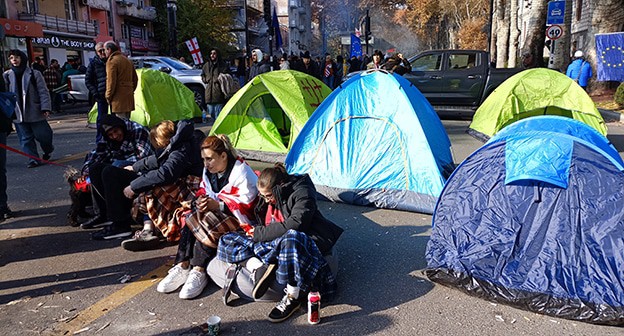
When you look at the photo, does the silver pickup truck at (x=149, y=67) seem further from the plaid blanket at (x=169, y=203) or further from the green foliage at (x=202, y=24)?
the green foliage at (x=202, y=24)

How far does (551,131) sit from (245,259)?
87.9 inches

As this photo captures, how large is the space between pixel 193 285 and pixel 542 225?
7.78ft

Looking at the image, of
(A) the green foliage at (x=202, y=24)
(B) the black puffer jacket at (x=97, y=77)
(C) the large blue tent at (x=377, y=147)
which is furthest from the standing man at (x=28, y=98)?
(A) the green foliage at (x=202, y=24)

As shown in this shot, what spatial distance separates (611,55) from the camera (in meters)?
12.5

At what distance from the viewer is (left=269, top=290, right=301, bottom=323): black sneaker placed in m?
3.04

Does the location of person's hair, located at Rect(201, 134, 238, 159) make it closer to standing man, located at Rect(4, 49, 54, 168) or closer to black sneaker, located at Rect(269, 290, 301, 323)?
black sneaker, located at Rect(269, 290, 301, 323)

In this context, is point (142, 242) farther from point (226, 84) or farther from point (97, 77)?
point (226, 84)

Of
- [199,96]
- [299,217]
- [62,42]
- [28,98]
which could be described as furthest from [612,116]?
[62,42]

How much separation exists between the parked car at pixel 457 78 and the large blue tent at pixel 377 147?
7.26 m

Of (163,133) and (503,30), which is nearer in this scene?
(163,133)

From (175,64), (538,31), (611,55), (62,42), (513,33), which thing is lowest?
(611,55)

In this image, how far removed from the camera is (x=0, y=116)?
16.1 ft

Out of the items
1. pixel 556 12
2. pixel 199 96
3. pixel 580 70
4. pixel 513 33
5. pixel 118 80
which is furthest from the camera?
pixel 513 33

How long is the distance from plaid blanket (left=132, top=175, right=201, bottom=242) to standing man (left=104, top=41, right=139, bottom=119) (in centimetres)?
334
